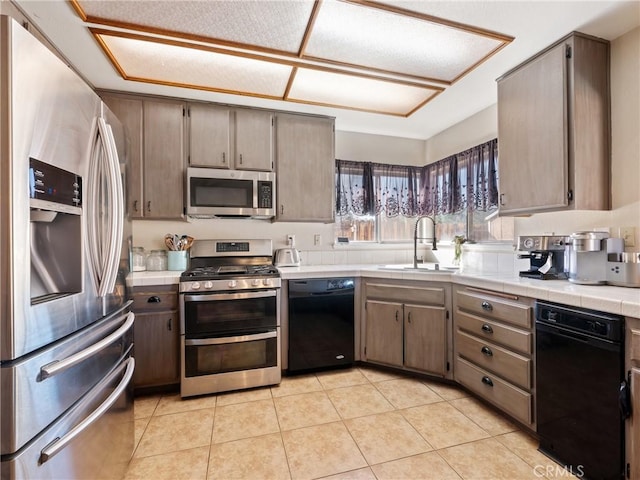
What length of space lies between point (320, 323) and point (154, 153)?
2.06 m

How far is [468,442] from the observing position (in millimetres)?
1740

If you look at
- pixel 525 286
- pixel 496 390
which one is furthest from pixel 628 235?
pixel 496 390

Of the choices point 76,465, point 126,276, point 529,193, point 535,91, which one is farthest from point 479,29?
point 76,465

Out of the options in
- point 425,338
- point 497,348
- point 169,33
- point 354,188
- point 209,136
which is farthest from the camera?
point 354,188

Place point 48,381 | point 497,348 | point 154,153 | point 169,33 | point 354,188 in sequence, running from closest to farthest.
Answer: point 48,381, point 169,33, point 497,348, point 154,153, point 354,188

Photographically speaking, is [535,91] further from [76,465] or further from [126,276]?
[76,465]

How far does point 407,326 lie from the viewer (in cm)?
254

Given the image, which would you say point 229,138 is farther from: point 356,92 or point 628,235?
point 628,235

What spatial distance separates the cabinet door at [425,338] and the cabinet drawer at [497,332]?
0.17 metres

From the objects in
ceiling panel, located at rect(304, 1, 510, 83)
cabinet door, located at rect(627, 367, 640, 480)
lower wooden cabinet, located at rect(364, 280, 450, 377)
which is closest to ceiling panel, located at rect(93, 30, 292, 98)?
ceiling panel, located at rect(304, 1, 510, 83)

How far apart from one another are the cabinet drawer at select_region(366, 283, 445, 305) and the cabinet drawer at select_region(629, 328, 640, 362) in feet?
3.88

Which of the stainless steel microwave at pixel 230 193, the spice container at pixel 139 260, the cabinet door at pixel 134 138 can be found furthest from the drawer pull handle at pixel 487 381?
the cabinet door at pixel 134 138

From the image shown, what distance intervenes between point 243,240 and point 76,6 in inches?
75.6

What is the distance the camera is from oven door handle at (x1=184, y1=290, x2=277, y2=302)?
2.26 meters
